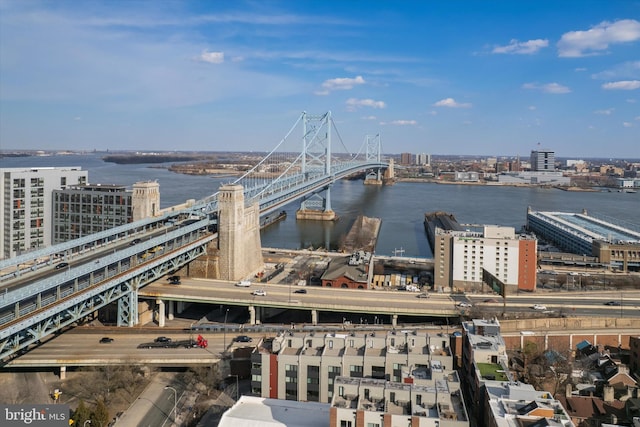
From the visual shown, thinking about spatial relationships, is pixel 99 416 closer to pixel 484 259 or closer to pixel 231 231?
pixel 231 231

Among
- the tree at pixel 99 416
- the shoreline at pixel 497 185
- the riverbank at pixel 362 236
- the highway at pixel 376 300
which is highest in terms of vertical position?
the shoreline at pixel 497 185

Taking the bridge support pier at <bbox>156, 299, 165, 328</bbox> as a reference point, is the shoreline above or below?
above

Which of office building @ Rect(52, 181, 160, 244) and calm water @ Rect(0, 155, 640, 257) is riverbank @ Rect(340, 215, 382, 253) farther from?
office building @ Rect(52, 181, 160, 244)

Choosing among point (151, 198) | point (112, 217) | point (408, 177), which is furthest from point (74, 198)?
point (408, 177)

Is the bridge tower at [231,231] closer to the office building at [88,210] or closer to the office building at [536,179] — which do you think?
the office building at [88,210]

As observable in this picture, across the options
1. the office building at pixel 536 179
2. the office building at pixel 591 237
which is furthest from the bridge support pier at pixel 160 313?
the office building at pixel 536 179

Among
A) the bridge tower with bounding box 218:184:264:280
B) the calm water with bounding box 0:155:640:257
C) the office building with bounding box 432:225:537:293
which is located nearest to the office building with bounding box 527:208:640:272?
the calm water with bounding box 0:155:640:257

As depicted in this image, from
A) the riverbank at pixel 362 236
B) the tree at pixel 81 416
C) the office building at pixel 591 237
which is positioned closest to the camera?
the tree at pixel 81 416
